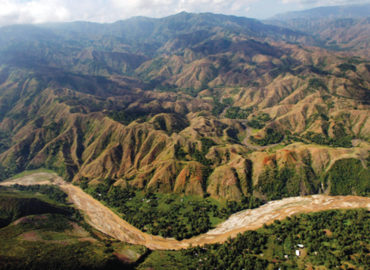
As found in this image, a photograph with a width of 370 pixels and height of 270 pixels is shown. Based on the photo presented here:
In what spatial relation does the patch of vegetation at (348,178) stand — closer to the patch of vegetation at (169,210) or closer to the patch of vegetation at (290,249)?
the patch of vegetation at (290,249)

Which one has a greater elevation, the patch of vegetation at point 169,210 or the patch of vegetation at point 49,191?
the patch of vegetation at point 169,210

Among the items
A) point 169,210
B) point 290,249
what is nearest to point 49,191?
point 169,210

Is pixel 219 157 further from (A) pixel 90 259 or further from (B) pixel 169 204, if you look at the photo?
(A) pixel 90 259

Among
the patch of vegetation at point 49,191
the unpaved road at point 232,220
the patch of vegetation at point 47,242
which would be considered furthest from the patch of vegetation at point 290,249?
the patch of vegetation at point 49,191

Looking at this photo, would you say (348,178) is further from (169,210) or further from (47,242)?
(47,242)

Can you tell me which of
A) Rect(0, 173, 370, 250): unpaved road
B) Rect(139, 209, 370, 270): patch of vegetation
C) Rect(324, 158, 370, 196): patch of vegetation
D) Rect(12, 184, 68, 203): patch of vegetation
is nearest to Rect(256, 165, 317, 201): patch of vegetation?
Rect(0, 173, 370, 250): unpaved road
